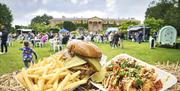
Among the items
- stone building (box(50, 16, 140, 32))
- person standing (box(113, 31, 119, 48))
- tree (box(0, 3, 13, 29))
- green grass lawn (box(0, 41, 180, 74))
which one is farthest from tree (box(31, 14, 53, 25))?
green grass lawn (box(0, 41, 180, 74))

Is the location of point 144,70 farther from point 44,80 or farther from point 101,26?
point 101,26

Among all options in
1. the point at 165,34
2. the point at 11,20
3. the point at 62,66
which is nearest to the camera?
the point at 62,66

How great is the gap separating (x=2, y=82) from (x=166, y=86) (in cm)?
91

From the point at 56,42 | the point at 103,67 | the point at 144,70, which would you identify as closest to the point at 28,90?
the point at 103,67

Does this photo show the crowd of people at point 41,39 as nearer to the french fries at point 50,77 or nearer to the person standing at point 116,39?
the person standing at point 116,39

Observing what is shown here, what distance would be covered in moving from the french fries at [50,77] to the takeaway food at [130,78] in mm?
153

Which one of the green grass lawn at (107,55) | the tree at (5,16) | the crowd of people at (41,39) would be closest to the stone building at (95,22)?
the tree at (5,16)

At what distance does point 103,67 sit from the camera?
224 centimetres

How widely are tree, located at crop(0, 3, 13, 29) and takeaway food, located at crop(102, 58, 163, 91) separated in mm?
87498

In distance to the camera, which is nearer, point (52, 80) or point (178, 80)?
point (52, 80)

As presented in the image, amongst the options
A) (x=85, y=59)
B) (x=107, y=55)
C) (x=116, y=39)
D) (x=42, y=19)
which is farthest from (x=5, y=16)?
(x=85, y=59)

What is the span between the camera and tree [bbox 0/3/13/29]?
88894 mm

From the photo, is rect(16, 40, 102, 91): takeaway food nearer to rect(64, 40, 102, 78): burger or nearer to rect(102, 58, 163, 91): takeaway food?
rect(64, 40, 102, 78): burger

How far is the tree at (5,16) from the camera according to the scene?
8889cm
